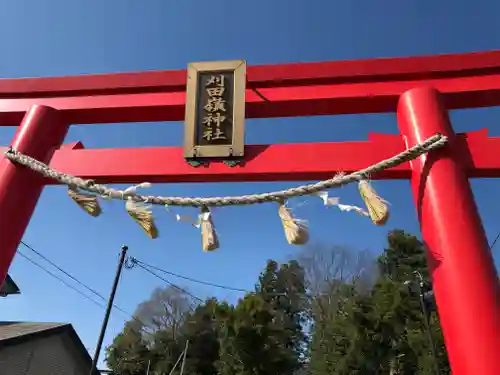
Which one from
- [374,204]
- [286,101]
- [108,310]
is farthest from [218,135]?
[108,310]

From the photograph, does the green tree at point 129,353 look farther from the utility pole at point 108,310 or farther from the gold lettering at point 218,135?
the gold lettering at point 218,135

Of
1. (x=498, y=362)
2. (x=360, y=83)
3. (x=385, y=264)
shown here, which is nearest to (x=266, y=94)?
(x=360, y=83)

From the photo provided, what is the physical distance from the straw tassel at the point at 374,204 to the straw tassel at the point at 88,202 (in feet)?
5.19

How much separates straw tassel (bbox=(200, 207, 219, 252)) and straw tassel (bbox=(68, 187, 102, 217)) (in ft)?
2.33

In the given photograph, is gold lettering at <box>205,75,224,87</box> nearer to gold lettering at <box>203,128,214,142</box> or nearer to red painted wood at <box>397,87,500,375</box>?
gold lettering at <box>203,128,214,142</box>

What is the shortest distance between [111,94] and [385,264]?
24.7 m

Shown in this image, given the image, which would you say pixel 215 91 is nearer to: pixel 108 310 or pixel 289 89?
pixel 289 89

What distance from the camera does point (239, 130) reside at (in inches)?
113

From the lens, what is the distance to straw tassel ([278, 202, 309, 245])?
2.31 m

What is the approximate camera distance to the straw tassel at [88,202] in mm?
2629

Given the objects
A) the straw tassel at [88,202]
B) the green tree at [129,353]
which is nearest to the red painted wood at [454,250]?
the straw tassel at [88,202]

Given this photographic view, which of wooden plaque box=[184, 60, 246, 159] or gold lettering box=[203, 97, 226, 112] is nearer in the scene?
wooden plaque box=[184, 60, 246, 159]

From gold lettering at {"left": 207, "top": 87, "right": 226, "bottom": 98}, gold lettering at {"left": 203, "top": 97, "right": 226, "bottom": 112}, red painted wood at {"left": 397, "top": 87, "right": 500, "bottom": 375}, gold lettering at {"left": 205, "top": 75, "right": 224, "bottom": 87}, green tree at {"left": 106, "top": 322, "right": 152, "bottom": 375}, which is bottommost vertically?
red painted wood at {"left": 397, "top": 87, "right": 500, "bottom": 375}

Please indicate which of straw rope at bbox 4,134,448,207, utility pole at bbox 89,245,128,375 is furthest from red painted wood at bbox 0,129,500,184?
utility pole at bbox 89,245,128,375
